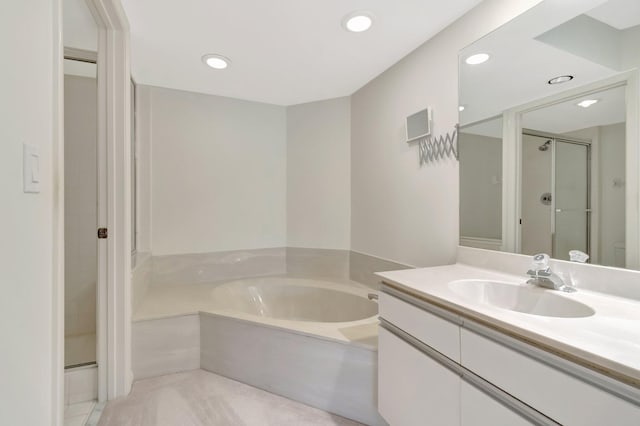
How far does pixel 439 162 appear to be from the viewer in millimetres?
1689

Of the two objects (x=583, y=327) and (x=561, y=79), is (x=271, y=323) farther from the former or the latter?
(x=561, y=79)

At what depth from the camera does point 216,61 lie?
6.54 feet

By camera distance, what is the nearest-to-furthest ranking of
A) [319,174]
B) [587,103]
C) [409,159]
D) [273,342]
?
1. [587,103]
2. [273,342]
3. [409,159]
4. [319,174]

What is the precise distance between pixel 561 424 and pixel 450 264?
3.36 feet

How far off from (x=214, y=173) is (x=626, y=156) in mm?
2652

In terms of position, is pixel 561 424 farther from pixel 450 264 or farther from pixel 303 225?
pixel 303 225

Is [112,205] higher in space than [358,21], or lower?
lower

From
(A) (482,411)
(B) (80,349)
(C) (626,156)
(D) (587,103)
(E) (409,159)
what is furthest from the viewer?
(E) (409,159)

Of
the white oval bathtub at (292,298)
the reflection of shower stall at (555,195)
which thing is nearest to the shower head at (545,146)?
the reflection of shower stall at (555,195)

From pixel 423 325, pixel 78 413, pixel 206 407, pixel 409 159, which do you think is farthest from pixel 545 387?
pixel 78 413

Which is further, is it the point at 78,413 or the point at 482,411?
the point at 78,413
